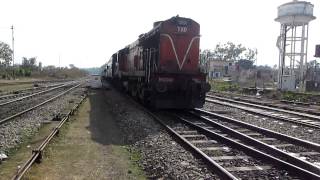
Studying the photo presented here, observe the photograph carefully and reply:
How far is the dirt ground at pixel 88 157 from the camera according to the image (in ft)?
27.0

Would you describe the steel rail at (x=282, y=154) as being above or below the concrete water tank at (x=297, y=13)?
A: below

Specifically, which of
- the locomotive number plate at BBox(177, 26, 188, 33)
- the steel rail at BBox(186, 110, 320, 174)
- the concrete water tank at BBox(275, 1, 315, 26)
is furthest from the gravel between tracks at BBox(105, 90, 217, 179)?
the concrete water tank at BBox(275, 1, 315, 26)

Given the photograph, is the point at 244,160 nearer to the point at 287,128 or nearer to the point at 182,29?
the point at 287,128

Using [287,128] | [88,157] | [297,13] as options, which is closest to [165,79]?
[287,128]

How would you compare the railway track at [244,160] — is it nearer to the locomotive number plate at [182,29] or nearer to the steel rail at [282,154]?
the steel rail at [282,154]

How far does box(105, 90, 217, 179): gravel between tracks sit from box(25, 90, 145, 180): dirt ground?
27 centimetres

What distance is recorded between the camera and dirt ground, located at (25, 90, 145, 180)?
8.24 meters

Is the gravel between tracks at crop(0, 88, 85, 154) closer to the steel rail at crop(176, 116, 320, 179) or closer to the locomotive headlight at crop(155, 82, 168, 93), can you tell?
the locomotive headlight at crop(155, 82, 168, 93)

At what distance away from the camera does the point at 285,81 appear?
145 ft

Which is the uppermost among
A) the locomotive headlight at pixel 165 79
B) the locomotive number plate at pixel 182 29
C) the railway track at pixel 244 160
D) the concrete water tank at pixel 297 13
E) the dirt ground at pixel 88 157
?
the concrete water tank at pixel 297 13

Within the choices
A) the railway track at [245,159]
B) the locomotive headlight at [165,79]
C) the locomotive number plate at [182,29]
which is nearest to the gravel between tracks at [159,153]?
the railway track at [245,159]

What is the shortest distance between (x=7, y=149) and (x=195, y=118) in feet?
25.6

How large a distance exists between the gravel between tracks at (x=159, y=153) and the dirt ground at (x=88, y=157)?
27 centimetres

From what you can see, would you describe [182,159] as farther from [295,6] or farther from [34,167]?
[295,6]
